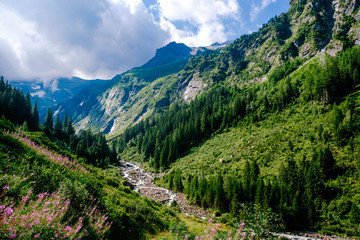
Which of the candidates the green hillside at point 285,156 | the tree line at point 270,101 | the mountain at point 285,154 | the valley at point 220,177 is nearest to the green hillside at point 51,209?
the valley at point 220,177

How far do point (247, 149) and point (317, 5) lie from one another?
22960 cm

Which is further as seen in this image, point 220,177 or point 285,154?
point 285,154

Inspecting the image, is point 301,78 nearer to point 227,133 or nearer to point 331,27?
point 227,133

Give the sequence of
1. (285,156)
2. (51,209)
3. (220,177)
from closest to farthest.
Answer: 1. (51,209)
2. (220,177)
3. (285,156)

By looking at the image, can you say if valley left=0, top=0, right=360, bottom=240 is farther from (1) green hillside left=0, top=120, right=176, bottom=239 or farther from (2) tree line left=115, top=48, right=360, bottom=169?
(2) tree line left=115, top=48, right=360, bottom=169

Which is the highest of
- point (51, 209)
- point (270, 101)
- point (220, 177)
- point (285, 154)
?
point (270, 101)

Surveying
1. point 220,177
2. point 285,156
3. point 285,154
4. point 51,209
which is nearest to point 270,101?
point 285,154

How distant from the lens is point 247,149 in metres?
69.0

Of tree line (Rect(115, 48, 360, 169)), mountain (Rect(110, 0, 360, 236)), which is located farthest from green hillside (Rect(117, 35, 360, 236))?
tree line (Rect(115, 48, 360, 169))

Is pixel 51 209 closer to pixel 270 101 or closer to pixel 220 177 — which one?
pixel 220 177

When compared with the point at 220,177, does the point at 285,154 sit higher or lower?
higher

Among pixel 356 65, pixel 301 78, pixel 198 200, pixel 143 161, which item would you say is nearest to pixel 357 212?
pixel 198 200

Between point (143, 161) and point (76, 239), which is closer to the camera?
point (76, 239)

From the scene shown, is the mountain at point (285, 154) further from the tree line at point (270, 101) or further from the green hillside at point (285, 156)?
the tree line at point (270, 101)
